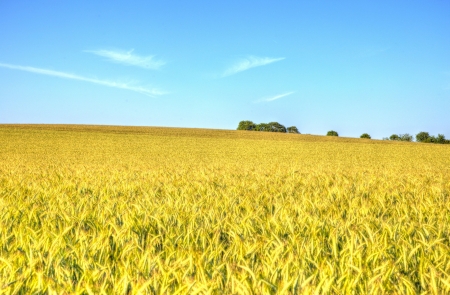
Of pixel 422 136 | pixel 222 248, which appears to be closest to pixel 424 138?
pixel 422 136

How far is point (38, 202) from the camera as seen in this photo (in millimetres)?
4223

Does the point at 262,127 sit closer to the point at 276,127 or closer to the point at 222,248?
the point at 276,127

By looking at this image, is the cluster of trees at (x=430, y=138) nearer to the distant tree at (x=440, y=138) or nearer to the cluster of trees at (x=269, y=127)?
the distant tree at (x=440, y=138)

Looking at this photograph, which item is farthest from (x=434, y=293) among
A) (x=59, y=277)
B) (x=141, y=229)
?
(x=141, y=229)

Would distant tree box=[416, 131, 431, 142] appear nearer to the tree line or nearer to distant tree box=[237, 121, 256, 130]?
the tree line

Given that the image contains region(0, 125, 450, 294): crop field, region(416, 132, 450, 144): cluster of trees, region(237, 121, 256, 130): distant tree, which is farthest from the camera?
region(237, 121, 256, 130): distant tree

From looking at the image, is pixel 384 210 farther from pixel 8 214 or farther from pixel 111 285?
pixel 8 214

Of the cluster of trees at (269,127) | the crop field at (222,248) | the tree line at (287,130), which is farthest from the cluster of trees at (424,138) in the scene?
the crop field at (222,248)

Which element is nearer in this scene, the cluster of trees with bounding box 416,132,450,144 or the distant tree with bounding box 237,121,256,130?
the cluster of trees with bounding box 416,132,450,144

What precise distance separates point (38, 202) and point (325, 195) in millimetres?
3246

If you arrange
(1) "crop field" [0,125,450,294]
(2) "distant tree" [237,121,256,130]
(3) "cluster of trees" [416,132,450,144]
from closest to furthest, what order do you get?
(1) "crop field" [0,125,450,294], (3) "cluster of trees" [416,132,450,144], (2) "distant tree" [237,121,256,130]

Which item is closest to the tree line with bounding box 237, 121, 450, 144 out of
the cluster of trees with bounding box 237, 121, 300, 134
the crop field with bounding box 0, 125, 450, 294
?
the cluster of trees with bounding box 237, 121, 300, 134

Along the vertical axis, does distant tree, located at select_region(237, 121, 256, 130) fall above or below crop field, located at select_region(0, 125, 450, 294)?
above

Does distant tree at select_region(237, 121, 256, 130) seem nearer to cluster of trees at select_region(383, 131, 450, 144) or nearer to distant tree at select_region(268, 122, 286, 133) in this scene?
distant tree at select_region(268, 122, 286, 133)
